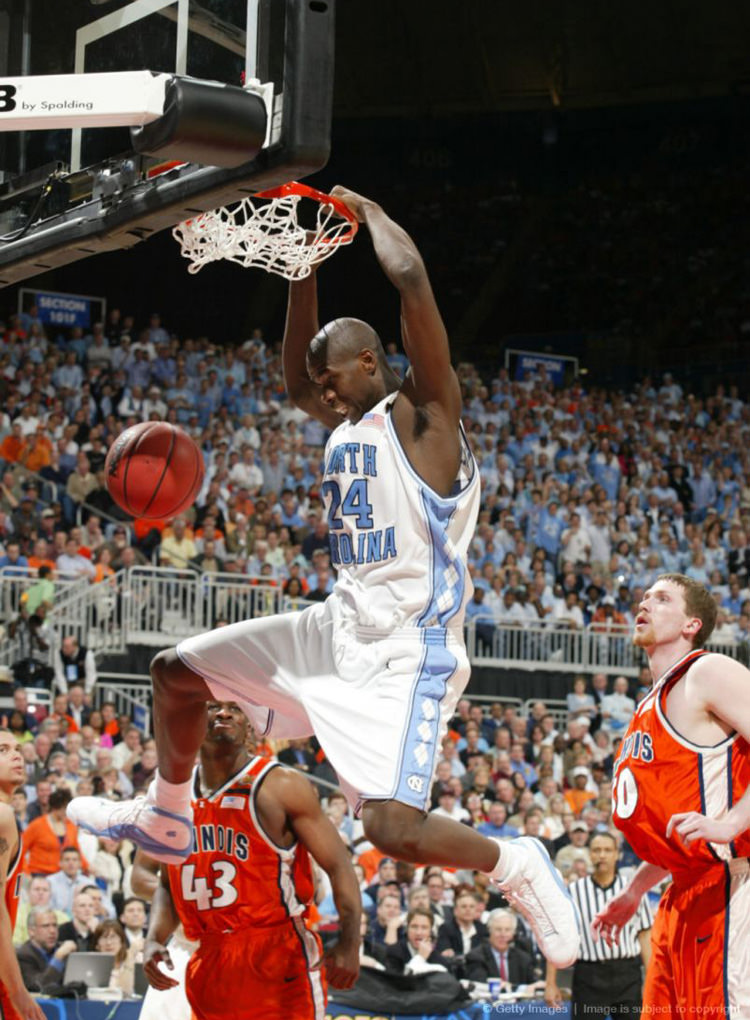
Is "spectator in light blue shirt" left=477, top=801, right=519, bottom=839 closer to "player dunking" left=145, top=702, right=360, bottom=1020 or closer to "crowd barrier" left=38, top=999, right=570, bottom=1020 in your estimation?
"crowd barrier" left=38, top=999, right=570, bottom=1020

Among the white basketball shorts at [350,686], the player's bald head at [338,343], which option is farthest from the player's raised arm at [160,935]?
the player's bald head at [338,343]

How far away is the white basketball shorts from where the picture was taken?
14.5ft

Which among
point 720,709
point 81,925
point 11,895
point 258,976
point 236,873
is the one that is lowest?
point 81,925

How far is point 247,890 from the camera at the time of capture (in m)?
5.73

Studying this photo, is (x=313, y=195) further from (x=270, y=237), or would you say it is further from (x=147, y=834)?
(x=147, y=834)

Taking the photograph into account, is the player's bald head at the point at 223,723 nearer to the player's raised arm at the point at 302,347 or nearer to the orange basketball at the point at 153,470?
the orange basketball at the point at 153,470

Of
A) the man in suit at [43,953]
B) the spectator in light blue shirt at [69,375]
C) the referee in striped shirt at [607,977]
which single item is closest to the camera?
the referee in striped shirt at [607,977]

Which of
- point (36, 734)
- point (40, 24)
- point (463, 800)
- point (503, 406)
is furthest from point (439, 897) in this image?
point (503, 406)

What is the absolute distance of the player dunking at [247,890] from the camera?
565cm

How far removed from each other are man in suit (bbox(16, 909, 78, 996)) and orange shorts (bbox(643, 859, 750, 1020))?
15.3ft

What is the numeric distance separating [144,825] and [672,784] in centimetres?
189

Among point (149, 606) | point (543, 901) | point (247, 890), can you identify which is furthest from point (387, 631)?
point (149, 606)

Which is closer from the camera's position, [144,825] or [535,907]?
[535,907]

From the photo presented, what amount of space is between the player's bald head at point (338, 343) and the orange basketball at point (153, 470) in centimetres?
183
